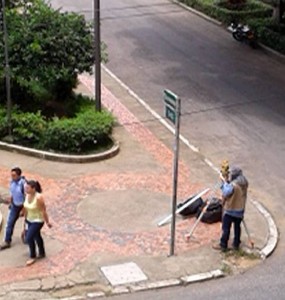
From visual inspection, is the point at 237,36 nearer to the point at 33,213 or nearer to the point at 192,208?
the point at 192,208

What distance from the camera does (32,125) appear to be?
21.9 m

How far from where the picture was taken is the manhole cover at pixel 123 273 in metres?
15.1

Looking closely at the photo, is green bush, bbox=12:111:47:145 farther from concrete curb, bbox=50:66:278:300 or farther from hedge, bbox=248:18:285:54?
hedge, bbox=248:18:285:54

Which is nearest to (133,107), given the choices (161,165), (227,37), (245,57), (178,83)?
(178,83)

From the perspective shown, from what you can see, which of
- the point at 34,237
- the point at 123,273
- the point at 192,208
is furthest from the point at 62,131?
the point at 123,273

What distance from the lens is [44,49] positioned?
74.6 ft

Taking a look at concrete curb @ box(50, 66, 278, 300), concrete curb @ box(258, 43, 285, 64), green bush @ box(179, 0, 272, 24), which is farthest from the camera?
green bush @ box(179, 0, 272, 24)

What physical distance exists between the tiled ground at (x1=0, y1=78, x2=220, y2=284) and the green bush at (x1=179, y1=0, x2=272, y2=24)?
14229 millimetres

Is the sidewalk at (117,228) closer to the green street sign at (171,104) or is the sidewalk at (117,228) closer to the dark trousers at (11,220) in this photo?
the dark trousers at (11,220)

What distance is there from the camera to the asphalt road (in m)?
15.9

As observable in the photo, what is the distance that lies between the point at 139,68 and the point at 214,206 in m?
12.6

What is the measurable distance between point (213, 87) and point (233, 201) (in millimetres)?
11650

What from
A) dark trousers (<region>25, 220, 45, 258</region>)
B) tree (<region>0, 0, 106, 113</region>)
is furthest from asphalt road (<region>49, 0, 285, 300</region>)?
tree (<region>0, 0, 106, 113</region>)

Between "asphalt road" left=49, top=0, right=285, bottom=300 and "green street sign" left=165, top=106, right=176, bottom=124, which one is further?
"asphalt road" left=49, top=0, right=285, bottom=300
